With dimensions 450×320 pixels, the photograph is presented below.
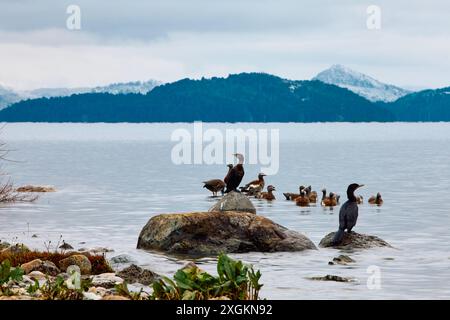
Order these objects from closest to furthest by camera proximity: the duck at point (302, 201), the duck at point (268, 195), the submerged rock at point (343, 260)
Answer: the submerged rock at point (343, 260) < the duck at point (302, 201) < the duck at point (268, 195)

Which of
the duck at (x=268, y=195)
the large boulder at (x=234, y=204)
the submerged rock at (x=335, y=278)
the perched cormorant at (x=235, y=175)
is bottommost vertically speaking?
the submerged rock at (x=335, y=278)

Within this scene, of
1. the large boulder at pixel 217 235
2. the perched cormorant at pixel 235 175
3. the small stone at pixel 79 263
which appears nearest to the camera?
the small stone at pixel 79 263

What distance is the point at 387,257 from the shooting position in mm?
22312

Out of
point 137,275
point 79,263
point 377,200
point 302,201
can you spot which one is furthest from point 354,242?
point 377,200

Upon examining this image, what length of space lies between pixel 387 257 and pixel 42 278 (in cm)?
1009

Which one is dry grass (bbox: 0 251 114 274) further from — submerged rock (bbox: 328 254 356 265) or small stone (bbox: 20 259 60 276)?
submerged rock (bbox: 328 254 356 265)

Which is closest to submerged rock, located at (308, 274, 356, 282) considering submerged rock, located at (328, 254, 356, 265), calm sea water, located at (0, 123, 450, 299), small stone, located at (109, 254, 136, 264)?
calm sea water, located at (0, 123, 450, 299)

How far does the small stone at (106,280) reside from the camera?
50.1 feet

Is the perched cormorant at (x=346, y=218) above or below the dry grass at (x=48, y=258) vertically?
above

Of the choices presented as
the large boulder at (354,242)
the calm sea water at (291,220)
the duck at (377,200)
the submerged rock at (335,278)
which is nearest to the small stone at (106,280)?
the calm sea water at (291,220)

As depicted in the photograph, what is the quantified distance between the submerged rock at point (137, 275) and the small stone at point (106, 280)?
297 millimetres

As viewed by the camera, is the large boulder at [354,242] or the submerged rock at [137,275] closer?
the submerged rock at [137,275]

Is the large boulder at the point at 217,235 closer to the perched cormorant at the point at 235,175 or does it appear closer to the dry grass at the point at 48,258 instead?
the dry grass at the point at 48,258
